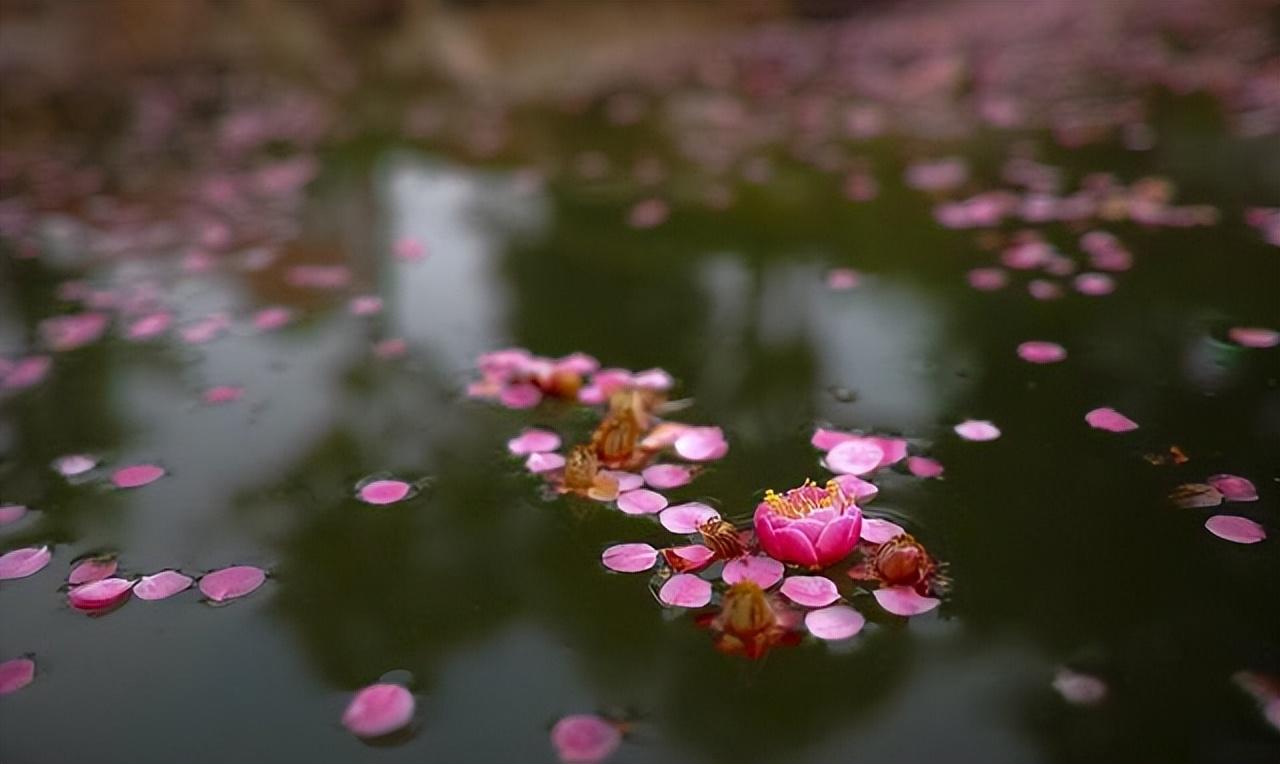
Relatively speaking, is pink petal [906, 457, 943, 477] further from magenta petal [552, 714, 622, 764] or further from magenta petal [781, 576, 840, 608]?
magenta petal [552, 714, 622, 764]

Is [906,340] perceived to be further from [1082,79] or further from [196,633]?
[1082,79]

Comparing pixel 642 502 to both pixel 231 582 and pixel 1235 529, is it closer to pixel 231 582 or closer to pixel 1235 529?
pixel 231 582

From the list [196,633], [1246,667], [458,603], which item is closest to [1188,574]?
[1246,667]

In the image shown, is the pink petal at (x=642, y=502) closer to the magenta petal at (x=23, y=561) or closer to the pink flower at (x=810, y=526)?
the pink flower at (x=810, y=526)

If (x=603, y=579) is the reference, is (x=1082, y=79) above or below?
above

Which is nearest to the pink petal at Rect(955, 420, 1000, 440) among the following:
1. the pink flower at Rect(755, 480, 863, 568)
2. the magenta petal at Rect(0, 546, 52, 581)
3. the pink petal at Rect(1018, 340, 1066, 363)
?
the pink petal at Rect(1018, 340, 1066, 363)

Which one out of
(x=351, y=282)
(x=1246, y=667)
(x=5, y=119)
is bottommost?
(x=1246, y=667)

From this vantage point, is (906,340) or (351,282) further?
(351,282)

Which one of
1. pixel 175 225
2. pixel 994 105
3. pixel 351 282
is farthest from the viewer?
pixel 994 105
